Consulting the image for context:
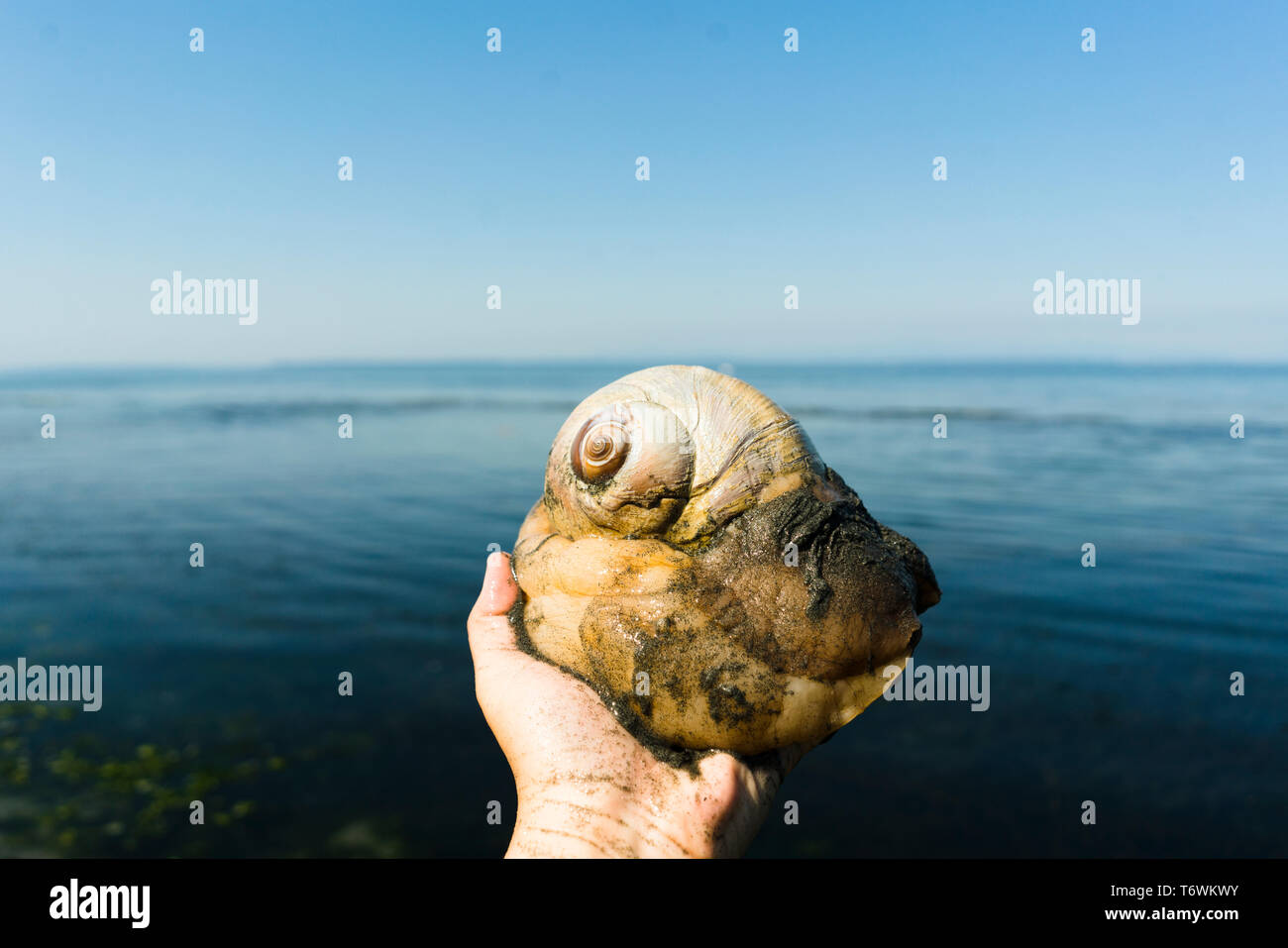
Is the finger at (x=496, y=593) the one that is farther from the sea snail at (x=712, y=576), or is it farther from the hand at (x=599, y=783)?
the hand at (x=599, y=783)

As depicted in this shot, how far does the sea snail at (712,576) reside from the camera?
11.4 feet

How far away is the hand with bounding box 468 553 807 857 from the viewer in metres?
3.16

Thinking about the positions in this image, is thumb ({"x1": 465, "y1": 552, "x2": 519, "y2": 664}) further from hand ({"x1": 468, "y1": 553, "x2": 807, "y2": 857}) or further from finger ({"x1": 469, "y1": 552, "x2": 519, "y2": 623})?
hand ({"x1": 468, "y1": 553, "x2": 807, "y2": 857})

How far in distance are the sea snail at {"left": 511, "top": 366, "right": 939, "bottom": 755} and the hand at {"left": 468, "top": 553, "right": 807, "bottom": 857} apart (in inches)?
5.6

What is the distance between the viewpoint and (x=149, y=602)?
26.3 ft

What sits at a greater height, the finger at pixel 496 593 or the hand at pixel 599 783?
the finger at pixel 496 593

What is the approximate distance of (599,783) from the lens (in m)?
3.26

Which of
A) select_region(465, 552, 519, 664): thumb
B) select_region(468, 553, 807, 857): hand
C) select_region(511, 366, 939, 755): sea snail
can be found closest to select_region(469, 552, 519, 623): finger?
select_region(465, 552, 519, 664): thumb

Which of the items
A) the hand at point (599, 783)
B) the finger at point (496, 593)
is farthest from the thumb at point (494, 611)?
the hand at point (599, 783)

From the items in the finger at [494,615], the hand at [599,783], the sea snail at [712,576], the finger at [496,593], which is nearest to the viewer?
the hand at [599,783]

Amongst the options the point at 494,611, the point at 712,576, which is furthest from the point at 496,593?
the point at 712,576

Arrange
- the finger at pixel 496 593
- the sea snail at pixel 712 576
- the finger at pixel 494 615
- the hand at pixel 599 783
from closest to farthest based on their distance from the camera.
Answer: the hand at pixel 599 783 → the sea snail at pixel 712 576 → the finger at pixel 494 615 → the finger at pixel 496 593

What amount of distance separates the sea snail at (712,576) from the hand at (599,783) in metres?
0.14

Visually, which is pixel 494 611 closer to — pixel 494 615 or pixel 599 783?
pixel 494 615
